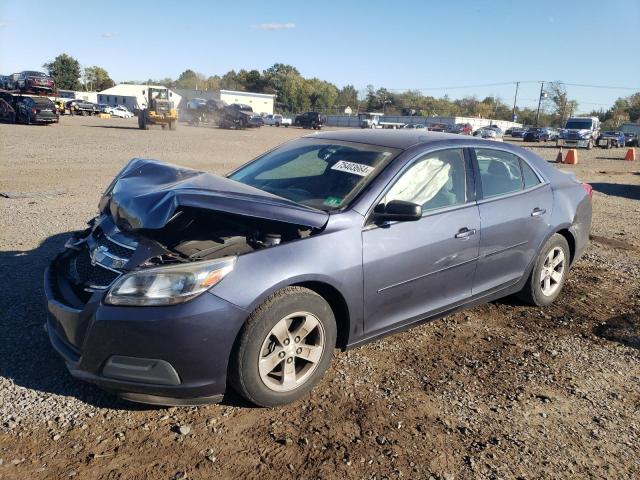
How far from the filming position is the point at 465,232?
12.7 ft

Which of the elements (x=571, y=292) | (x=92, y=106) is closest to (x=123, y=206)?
(x=571, y=292)

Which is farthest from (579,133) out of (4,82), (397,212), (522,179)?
(4,82)

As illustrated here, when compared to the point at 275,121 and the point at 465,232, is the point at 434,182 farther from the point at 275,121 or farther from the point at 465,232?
the point at 275,121

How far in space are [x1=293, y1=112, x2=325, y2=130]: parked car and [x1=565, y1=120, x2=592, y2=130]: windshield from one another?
26247 mm

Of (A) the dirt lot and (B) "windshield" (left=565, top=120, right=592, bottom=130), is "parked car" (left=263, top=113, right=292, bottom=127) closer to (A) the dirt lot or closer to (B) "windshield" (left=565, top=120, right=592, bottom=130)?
(B) "windshield" (left=565, top=120, right=592, bottom=130)

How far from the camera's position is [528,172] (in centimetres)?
467

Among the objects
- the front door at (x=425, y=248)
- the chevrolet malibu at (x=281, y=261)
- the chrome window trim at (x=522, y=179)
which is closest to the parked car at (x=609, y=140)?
the chrome window trim at (x=522, y=179)

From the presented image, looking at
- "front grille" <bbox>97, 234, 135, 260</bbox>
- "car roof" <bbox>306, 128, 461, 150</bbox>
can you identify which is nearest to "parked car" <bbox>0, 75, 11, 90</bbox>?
"car roof" <bbox>306, 128, 461, 150</bbox>

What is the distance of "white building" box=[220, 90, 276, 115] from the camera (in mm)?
88000

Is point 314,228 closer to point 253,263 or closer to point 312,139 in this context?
point 253,263

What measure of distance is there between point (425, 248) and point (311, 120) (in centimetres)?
5466

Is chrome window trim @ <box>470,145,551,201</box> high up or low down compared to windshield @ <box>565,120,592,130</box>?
down

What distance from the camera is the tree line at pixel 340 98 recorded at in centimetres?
10012

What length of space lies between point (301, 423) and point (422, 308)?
1.27 meters
